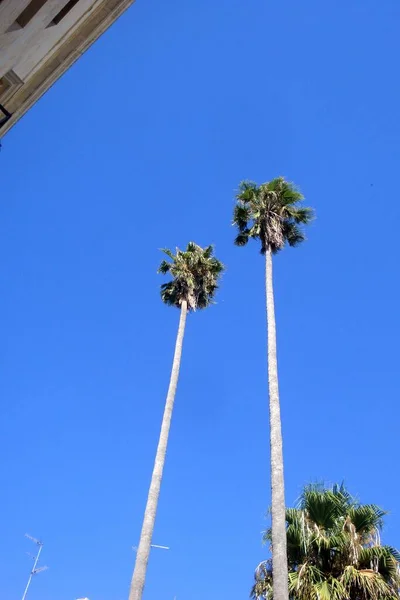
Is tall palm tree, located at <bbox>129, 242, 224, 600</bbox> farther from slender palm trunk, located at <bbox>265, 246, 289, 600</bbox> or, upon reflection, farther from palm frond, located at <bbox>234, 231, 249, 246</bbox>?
slender palm trunk, located at <bbox>265, 246, 289, 600</bbox>

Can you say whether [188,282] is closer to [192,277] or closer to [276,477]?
[192,277]

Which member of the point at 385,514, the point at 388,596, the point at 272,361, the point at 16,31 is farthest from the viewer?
the point at 272,361

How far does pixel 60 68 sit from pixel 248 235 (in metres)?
14.9

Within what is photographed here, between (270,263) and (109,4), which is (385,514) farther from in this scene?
(109,4)

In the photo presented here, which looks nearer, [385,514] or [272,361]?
[385,514]

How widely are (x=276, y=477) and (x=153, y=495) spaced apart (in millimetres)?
5629

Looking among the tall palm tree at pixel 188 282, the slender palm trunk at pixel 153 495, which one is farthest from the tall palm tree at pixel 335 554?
the tall palm tree at pixel 188 282

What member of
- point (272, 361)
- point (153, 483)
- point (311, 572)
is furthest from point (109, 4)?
point (153, 483)

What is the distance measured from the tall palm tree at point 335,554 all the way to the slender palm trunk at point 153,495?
373 cm

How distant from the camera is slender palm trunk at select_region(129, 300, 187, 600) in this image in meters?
14.6

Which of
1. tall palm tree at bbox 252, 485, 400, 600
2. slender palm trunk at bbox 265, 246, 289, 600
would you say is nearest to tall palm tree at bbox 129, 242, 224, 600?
slender palm trunk at bbox 265, 246, 289, 600

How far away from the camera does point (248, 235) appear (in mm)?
20953

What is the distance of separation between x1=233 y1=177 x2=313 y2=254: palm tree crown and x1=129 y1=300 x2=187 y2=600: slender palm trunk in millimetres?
5812

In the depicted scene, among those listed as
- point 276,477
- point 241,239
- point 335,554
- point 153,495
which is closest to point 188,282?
point 241,239
